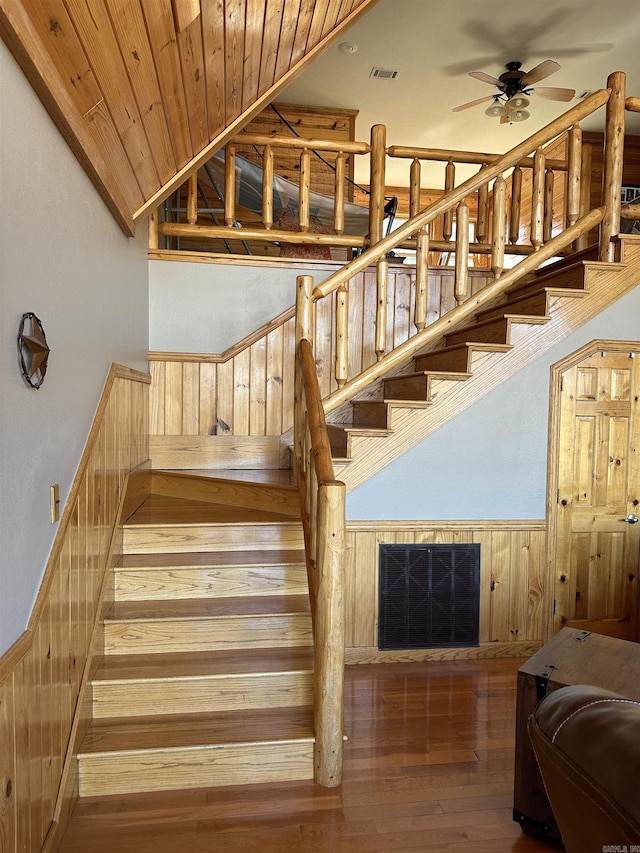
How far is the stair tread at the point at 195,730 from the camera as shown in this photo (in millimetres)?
2324

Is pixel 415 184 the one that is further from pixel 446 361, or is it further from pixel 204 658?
pixel 204 658

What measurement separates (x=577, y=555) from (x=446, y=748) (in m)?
1.65

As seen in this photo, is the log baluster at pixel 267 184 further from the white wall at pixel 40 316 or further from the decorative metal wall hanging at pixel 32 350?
the decorative metal wall hanging at pixel 32 350

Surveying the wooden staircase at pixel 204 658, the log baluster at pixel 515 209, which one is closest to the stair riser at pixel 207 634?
the wooden staircase at pixel 204 658

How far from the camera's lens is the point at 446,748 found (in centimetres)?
263

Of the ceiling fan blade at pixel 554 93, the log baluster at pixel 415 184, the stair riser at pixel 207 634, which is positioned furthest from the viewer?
the ceiling fan blade at pixel 554 93

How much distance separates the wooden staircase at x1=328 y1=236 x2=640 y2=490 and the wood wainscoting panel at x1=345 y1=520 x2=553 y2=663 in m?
0.40

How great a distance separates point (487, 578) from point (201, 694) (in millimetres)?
1900

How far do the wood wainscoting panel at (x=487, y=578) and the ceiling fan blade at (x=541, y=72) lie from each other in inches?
161

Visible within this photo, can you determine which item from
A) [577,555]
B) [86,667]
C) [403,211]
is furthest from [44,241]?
[403,211]

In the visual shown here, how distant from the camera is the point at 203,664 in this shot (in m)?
2.65

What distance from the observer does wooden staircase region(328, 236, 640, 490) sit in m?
3.52

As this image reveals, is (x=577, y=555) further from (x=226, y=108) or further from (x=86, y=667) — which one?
(x=226, y=108)

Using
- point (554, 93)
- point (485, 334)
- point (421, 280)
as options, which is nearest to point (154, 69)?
point (421, 280)
